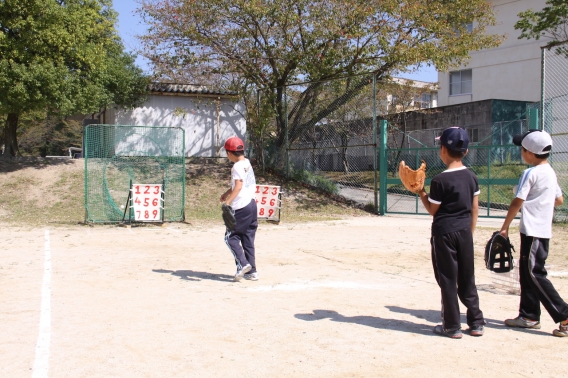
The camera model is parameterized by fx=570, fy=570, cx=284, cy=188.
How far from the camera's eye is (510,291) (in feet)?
22.1

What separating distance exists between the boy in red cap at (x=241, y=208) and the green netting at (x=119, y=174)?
306 inches

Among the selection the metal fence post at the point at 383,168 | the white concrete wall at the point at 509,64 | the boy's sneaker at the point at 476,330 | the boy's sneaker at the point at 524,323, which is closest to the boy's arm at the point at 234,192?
the boy's sneaker at the point at 476,330

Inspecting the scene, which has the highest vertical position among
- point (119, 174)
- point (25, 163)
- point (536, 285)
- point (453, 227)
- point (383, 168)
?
point (25, 163)

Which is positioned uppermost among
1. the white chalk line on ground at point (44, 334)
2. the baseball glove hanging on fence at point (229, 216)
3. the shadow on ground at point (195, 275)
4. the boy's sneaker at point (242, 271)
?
the baseball glove hanging on fence at point (229, 216)

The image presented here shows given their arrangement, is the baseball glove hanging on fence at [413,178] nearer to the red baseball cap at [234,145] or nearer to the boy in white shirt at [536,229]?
the boy in white shirt at [536,229]

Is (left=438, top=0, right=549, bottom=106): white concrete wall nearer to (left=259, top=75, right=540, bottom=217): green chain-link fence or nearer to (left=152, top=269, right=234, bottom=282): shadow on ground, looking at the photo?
(left=259, top=75, right=540, bottom=217): green chain-link fence

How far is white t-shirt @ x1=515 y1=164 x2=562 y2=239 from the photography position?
496 cm

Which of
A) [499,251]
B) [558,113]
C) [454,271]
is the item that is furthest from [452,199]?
[558,113]

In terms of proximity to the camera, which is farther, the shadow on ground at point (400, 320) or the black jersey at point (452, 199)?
the shadow on ground at point (400, 320)

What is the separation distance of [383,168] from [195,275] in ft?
36.4

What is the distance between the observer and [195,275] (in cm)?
784

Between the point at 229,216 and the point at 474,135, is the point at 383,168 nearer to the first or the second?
the point at 474,135

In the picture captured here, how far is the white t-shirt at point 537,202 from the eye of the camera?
496 centimetres

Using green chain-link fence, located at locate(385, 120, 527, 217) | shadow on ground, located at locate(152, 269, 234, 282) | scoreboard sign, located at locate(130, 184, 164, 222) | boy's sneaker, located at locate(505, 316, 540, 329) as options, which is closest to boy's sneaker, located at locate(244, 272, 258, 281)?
shadow on ground, located at locate(152, 269, 234, 282)
